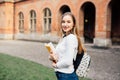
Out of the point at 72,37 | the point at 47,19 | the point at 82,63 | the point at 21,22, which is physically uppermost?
the point at 47,19

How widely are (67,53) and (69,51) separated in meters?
0.03

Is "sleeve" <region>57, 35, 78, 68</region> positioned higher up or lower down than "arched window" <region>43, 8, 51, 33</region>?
lower down

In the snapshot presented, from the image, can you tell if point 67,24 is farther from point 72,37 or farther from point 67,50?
point 67,50

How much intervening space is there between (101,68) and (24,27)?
19.4 meters

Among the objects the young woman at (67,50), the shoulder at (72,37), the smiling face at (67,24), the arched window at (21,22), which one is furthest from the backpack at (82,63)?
the arched window at (21,22)

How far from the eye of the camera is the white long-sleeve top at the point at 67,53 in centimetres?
332

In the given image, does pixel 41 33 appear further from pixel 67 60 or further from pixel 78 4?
pixel 67 60

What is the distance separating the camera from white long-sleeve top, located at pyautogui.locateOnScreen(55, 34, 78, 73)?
3.32 metres

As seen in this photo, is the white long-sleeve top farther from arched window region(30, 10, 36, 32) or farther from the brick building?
arched window region(30, 10, 36, 32)

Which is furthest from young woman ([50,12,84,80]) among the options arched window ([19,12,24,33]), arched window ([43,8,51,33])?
arched window ([19,12,24,33])

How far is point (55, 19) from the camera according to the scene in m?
23.3

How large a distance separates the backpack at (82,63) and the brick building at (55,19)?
14.5 m

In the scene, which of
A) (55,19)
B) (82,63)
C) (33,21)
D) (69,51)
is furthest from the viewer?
(33,21)

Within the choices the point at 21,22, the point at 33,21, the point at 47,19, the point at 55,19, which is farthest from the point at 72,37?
the point at 21,22
